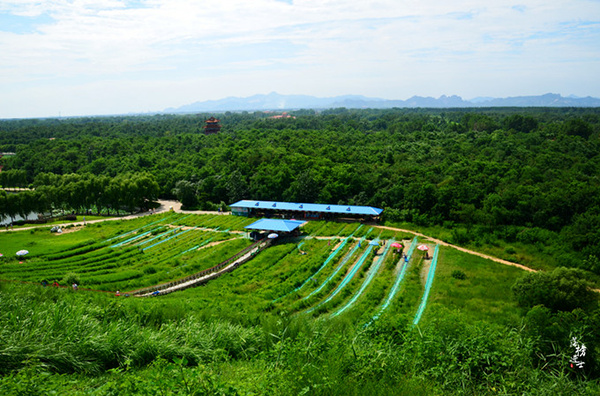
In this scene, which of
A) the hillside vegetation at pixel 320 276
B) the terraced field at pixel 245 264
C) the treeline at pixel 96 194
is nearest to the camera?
the hillside vegetation at pixel 320 276

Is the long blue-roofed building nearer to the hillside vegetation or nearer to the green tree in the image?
the hillside vegetation

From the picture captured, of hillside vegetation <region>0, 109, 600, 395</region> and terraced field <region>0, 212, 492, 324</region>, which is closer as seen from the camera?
hillside vegetation <region>0, 109, 600, 395</region>

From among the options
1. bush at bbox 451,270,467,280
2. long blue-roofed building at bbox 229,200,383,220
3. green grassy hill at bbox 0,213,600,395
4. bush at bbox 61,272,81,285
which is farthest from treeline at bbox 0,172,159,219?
bush at bbox 451,270,467,280

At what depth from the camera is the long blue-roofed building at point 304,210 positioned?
3506 cm

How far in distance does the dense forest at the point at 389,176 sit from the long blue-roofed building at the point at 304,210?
2380 millimetres

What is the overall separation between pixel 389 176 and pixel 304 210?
1312cm

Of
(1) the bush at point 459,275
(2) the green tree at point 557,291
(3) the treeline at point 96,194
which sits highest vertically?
(3) the treeline at point 96,194

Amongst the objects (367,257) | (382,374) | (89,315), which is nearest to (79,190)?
(367,257)

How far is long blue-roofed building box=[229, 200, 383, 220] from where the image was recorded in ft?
115

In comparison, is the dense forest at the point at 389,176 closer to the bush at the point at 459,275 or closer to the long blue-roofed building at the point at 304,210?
the long blue-roofed building at the point at 304,210

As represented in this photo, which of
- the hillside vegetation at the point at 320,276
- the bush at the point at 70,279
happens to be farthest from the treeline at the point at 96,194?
the bush at the point at 70,279

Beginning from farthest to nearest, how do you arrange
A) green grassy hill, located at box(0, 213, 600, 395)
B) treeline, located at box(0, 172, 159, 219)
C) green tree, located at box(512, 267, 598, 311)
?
treeline, located at box(0, 172, 159, 219) → green tree, located at box(512, 267, 598, 311) → green grassy hill, located at box(0, 213, 600, 395)

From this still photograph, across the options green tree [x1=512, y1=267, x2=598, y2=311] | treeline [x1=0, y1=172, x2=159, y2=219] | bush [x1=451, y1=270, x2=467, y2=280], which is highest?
treeline [x1=0, y1=172, x2=159, y2=219]

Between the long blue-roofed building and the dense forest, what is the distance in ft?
7.81
